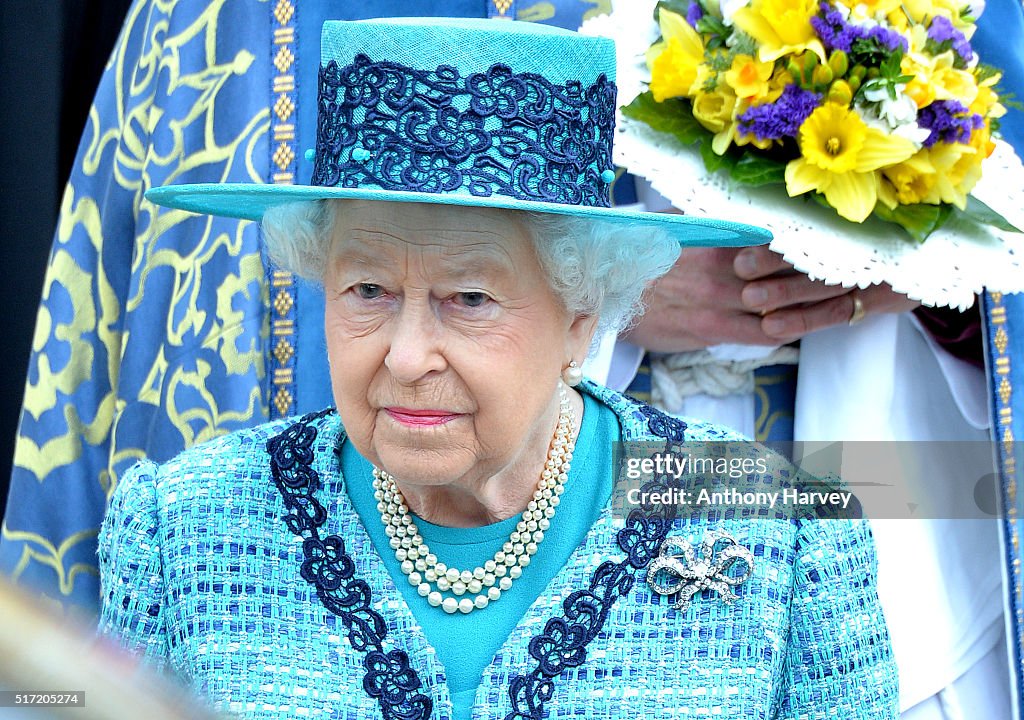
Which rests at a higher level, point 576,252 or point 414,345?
point 576,252

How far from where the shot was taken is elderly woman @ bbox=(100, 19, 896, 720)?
5.30 feet

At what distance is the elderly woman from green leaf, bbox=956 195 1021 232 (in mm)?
575

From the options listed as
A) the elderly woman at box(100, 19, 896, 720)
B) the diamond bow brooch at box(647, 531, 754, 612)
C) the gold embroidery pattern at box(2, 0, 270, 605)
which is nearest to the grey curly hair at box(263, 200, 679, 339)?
the elderly woman at box(100, 19, 896, 720)

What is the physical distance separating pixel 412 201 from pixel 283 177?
93 centimetres

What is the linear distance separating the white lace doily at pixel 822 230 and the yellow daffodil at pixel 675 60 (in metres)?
0.07

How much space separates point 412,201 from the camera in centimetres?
159

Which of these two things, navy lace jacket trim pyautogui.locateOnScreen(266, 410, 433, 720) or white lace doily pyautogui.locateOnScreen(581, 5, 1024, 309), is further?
white lace doily pyautogui.locateOnScreen(581, 5, 1024, 309)

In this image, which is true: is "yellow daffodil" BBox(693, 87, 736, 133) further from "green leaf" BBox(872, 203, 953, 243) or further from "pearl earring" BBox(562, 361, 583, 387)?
"pearl earring" BBox(562, 361, 583, 387)

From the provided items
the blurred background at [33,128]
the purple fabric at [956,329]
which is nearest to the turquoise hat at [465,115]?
the purple fabric at [956,329]

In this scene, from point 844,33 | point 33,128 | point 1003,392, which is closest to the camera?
point 844,33

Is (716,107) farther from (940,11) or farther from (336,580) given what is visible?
(336,580)

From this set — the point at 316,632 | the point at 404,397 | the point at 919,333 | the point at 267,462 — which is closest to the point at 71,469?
the point at 267,462

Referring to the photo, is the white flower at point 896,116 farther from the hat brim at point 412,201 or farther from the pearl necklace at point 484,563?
the pearl necklace at point 484,563

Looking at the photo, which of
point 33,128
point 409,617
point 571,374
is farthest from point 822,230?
point 33,128
